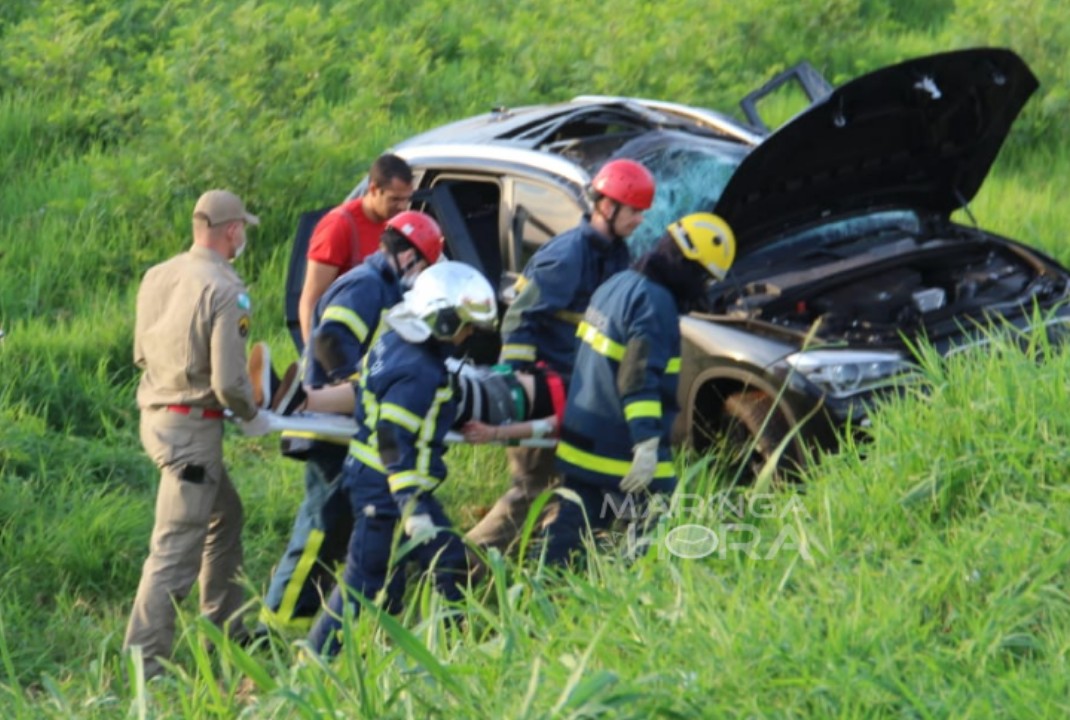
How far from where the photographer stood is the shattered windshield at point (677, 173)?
777 cm

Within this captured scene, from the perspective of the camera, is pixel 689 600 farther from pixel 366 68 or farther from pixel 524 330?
pixel 366 68

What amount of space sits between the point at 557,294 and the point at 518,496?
2.70ft

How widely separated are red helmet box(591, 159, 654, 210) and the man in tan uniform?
1.36m

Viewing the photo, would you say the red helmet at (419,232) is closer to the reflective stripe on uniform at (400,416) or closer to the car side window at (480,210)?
the reflective stripe on uniform at (400,416)

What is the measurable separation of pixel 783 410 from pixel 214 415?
7.05 feet

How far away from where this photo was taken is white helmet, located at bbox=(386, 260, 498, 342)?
18.8ft

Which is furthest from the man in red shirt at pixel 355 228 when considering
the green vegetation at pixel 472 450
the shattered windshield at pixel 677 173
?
the shattered windshield at pixel 677 173

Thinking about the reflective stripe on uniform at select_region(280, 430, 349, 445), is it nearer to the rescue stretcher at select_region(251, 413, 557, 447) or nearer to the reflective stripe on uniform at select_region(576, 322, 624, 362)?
the rescue stretcher at select_region(251, 413, 557, 447)

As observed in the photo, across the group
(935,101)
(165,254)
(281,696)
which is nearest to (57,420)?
(165,254)

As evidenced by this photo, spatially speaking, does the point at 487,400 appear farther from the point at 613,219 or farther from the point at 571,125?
the point at 571,125

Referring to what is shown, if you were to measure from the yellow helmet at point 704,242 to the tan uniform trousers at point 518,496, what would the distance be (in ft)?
3.69

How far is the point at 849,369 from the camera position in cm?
677

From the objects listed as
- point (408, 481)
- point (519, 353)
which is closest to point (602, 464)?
point (519, 353)

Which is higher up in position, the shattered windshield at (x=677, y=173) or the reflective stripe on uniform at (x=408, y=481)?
the shattered windshield at (x=677, y=173)
